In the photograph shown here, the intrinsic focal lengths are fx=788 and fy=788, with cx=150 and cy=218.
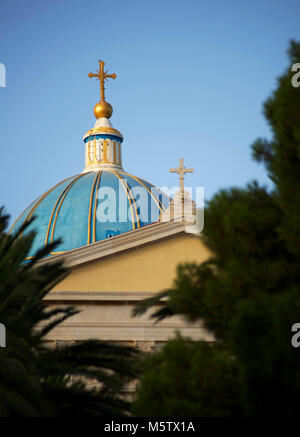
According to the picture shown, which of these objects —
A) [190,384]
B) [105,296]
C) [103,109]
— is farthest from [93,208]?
[190,384]

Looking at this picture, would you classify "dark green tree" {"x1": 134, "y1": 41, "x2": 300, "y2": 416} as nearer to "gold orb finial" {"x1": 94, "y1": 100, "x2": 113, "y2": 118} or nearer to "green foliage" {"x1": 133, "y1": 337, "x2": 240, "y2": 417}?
"green foliage" {"x1": 133, "y1": 337, "x2": 240, "y2": 417}

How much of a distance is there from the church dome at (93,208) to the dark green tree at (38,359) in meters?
18.2

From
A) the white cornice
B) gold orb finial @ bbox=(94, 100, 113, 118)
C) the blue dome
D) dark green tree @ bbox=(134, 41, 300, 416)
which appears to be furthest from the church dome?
dark green tree @ bbox=(134, 41, 300, 416)

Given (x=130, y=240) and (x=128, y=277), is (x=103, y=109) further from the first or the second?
(x=128, y=277)

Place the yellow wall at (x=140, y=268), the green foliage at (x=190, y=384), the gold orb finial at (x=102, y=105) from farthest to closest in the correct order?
the gold orb finial at (x=102, y=105) → the yellow wall at (x=140, y=268) → the green foliage at (x=190, y=384)

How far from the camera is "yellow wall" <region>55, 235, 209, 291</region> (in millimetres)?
21969

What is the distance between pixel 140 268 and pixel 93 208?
41.8ft

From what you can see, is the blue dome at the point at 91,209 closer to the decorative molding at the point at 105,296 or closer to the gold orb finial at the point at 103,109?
the gold orb finial at the point at 103,109

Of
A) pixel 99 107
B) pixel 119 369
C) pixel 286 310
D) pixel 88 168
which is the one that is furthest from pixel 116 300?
pixel 99 107

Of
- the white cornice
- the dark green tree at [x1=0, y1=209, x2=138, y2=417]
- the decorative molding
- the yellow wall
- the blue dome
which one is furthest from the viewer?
the blue dome

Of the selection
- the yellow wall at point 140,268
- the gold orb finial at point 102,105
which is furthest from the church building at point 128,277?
the gold orb finial at point 102,105

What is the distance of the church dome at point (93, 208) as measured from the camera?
33.8 metres

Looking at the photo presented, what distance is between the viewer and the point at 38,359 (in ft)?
40.7

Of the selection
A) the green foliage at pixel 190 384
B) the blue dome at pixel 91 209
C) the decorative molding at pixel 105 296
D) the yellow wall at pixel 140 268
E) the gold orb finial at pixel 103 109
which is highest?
the gold orb finial at pixel 103 109
